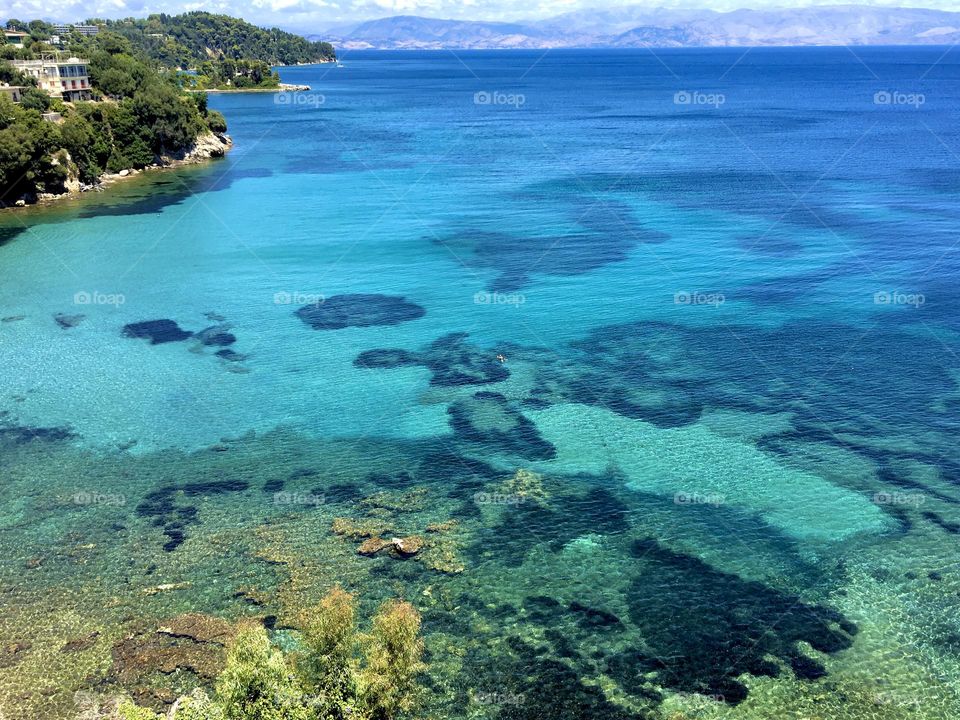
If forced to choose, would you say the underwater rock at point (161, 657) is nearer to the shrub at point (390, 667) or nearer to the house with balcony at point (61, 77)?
the shrub at point (390, 667)

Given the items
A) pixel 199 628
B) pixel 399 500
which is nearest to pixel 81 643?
pixel 199 628

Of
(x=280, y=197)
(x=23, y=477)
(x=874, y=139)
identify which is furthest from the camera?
(x=874, y=139)

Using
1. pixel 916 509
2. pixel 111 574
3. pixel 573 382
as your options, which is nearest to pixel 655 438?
pixel 573 382

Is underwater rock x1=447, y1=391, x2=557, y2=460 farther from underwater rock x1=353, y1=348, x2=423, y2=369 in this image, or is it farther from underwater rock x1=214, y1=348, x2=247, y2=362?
underwater rock x1=214, y1=348, x2=247, y2=362

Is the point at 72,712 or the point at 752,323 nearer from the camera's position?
the point at 72,712

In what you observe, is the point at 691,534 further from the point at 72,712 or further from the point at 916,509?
the point at 72,712

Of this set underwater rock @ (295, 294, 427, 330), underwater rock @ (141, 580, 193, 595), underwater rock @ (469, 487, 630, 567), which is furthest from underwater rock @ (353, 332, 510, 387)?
underwater rock @ (141, 580, 193, 595)

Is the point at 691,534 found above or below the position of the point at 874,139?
below
